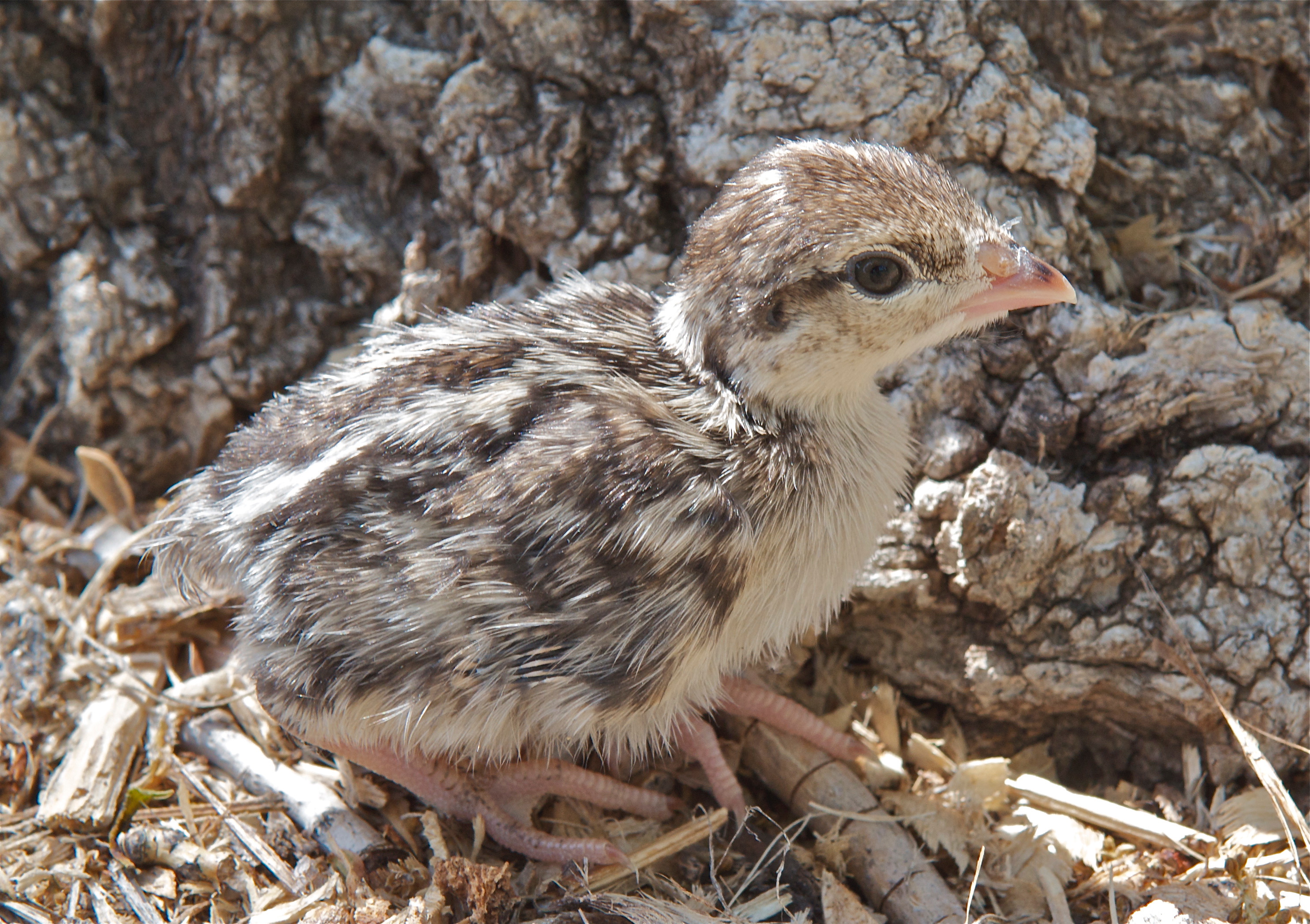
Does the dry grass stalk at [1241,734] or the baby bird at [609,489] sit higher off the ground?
the baby bird at [609,489]

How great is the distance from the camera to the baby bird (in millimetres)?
2293

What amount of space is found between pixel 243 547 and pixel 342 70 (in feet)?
5.94

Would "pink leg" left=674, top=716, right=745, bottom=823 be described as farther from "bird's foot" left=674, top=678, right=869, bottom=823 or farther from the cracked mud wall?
the cracked mud wall

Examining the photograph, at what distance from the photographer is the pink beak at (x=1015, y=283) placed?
2381mm

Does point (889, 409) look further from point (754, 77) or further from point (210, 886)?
point (210, 886)

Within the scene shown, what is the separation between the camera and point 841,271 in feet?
7.59

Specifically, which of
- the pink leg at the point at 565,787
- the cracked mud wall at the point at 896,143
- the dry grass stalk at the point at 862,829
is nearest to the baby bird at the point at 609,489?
the pink leg at the point at 565,787

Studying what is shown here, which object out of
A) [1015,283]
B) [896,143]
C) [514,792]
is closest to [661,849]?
[514,792]

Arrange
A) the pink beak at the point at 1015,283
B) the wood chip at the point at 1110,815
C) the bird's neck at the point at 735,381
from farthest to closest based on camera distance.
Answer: the wood chip at the point at 1110,815 → the bird's neck at the point at 735,381 → the pink beak at the point at 1015,283

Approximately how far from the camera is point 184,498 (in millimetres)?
2842

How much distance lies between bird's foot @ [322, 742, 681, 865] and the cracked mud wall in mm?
899

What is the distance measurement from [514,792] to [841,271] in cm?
159

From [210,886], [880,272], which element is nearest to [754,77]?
[880,272]

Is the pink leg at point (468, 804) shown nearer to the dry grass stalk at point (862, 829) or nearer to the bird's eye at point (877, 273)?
the dry grass stalk at point (862, 829)
